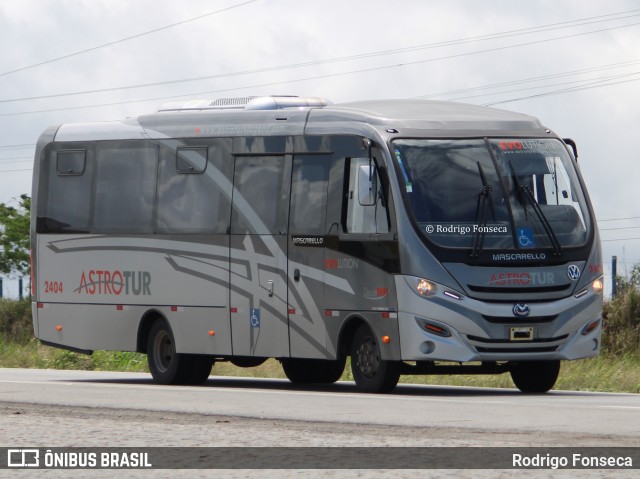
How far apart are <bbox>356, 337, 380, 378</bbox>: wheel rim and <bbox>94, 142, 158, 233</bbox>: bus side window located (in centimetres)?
404

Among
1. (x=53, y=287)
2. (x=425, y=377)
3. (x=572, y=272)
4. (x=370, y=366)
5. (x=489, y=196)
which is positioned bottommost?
(x=425, y=377)

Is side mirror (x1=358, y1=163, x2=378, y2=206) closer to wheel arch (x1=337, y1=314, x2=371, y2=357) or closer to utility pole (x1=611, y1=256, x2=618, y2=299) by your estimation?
wheel arch (x1=337, y1=314, x2=371, y2=357)

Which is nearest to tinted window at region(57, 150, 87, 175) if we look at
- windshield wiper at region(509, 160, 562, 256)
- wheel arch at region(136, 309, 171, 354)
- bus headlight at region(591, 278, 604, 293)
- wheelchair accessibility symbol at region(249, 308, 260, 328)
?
wheel arch at region(136, 309, 171, 354)

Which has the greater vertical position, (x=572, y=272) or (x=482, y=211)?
(x=482, y=211)

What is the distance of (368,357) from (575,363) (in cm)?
640

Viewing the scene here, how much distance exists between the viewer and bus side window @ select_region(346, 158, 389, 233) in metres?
18.2

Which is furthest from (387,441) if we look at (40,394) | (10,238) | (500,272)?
(10,238)

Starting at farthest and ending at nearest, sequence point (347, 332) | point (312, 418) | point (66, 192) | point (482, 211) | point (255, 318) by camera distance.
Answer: point (66, 192) → point (255, 318) → point (347, 332) → point (482, 211) → point (312, 418)

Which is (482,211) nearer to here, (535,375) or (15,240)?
(535,375)

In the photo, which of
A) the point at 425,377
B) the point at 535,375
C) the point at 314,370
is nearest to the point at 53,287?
the point at 314,370

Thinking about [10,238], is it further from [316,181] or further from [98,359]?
[316,181]

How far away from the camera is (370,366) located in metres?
18.5

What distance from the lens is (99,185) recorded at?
2195 centimetres

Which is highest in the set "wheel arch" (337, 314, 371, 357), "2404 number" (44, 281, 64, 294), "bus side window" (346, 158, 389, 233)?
"bus side window" (346, 158, 389, 233)
